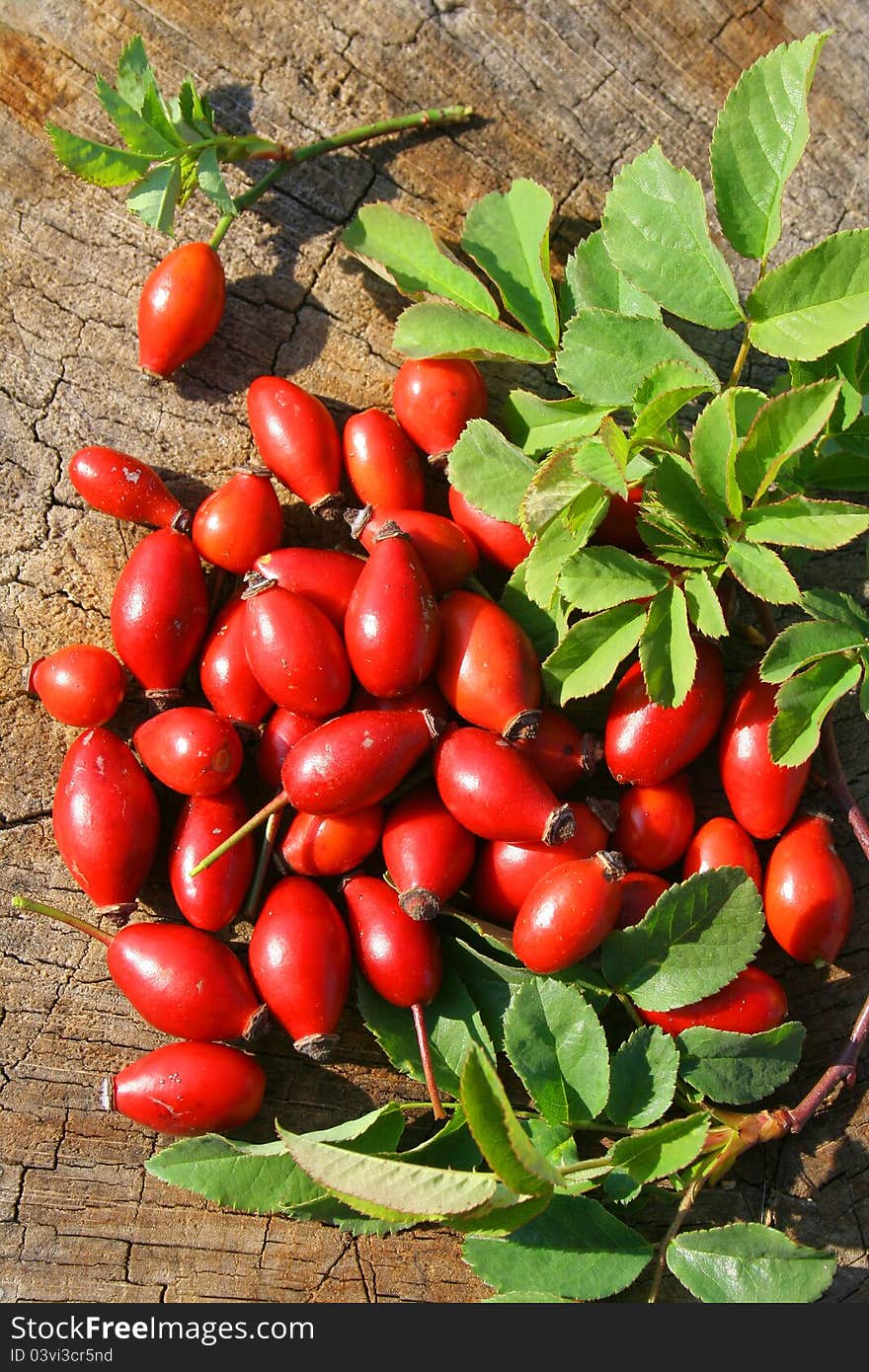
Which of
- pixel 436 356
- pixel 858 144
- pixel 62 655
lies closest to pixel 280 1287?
pixel 62 655

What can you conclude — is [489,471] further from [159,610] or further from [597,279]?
[159,610]

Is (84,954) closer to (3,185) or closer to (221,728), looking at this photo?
(221,728)

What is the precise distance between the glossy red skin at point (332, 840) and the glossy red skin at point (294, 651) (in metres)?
0.20

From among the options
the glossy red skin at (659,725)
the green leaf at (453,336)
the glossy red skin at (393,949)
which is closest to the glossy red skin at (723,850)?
the glossy red skin at (659,725)

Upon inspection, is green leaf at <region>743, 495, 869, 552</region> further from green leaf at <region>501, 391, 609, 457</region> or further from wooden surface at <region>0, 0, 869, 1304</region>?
wooden surface at <region>0, 0, 869, 1304</region>

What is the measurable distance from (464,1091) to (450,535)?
101cm

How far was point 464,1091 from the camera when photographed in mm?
1391

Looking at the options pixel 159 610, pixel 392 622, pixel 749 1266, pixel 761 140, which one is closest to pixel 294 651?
pixel 392 622

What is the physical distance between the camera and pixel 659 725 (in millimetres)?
1925

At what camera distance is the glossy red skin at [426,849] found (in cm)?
191

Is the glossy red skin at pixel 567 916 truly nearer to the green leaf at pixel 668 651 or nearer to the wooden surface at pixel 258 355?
the green leaf at pixel 668 651

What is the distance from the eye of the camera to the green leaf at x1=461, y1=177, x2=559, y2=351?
2.04m

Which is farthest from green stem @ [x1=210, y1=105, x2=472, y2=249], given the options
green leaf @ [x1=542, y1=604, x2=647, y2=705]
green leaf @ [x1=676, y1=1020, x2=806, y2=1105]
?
green leaf @ [x1=676, y1=1020, x2=806, y2=1105]

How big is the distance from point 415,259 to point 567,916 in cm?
124
